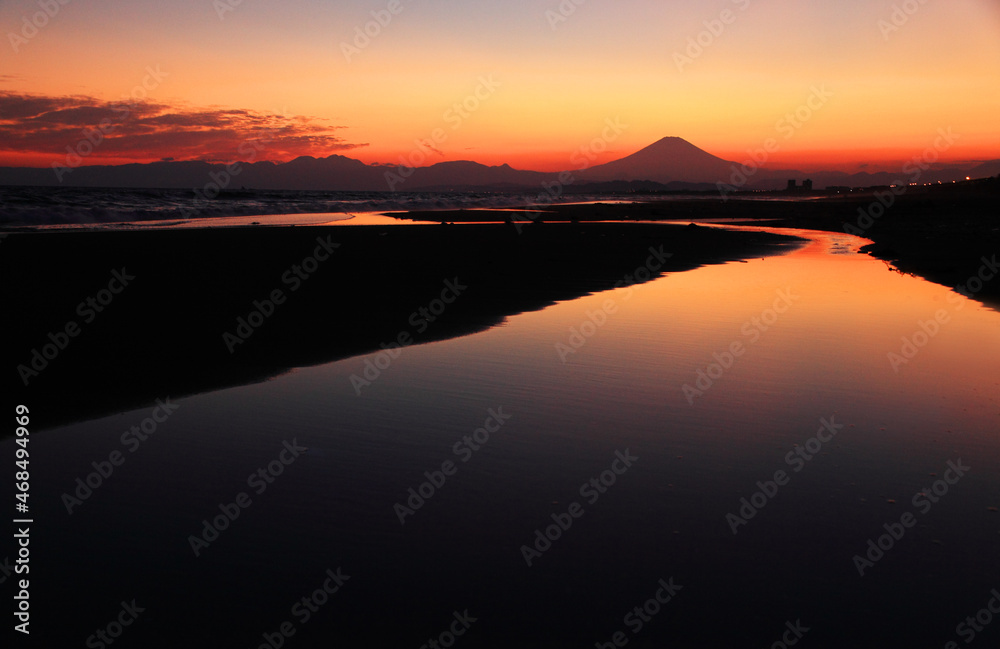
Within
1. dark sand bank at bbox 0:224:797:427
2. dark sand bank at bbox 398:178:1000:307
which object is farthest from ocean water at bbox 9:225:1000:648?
dark sand bank at bbox 398:178:1000:307

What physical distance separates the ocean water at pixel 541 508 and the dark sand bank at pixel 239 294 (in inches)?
52.7

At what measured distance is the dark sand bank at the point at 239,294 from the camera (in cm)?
940

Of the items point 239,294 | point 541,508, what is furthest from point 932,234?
point 541,508

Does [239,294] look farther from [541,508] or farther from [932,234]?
[932,234]

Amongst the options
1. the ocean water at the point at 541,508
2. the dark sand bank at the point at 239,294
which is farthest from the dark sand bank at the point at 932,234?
the ocean water at the point at 541,508

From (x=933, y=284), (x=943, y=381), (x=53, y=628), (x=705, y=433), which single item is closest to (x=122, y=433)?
(x=53, y=628)

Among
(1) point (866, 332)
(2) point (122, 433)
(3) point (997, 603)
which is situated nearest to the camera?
(3) point (997, 603)

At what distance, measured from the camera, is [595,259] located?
24.5 m

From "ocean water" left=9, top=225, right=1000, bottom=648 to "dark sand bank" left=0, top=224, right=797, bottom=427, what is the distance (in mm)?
1338

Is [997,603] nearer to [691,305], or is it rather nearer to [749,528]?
[749,528]

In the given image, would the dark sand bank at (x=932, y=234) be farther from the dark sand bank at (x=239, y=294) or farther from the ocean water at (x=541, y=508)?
the ocean water at (x=541, y=508)

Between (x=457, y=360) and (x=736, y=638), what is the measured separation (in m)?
6.80

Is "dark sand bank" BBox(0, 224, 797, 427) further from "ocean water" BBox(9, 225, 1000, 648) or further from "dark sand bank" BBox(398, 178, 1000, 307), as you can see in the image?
"dark sand bank" BBox(398, 178, 1000, 307)

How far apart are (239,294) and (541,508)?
1163 cm
